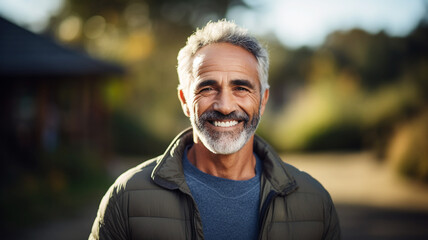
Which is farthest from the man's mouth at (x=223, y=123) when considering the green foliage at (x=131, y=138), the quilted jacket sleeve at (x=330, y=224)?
the green foliage at (x=131, y=138)

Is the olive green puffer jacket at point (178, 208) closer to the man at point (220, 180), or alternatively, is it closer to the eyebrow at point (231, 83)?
the man at point (220, 180)

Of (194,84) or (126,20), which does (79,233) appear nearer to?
(194,84)

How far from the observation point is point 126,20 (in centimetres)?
2430

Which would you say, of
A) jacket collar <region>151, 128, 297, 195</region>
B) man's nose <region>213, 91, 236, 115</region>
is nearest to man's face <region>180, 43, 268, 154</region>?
man's nose <region>213, 91, 236, 115</region>

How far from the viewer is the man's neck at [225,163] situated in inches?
93.0

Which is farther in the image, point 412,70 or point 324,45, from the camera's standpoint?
point 324,45

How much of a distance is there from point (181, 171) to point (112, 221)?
500 mm

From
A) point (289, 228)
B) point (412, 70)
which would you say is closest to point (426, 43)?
point (412, 70)

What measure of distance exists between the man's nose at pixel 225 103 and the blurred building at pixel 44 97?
859 cm

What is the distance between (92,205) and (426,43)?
37.0 feet

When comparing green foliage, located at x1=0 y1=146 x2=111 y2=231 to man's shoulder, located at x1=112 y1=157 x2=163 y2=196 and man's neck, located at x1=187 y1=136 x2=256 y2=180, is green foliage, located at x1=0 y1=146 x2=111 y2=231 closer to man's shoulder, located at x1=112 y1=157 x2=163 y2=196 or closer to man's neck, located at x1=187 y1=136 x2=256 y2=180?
man's shoulder, located at x1=112 y1=157 x2=163 y2=196

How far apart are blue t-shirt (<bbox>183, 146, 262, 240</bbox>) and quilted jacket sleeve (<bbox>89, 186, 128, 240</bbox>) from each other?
44 centimetres

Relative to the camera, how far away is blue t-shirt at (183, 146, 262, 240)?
2166mm

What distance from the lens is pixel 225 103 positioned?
7.42 ft
